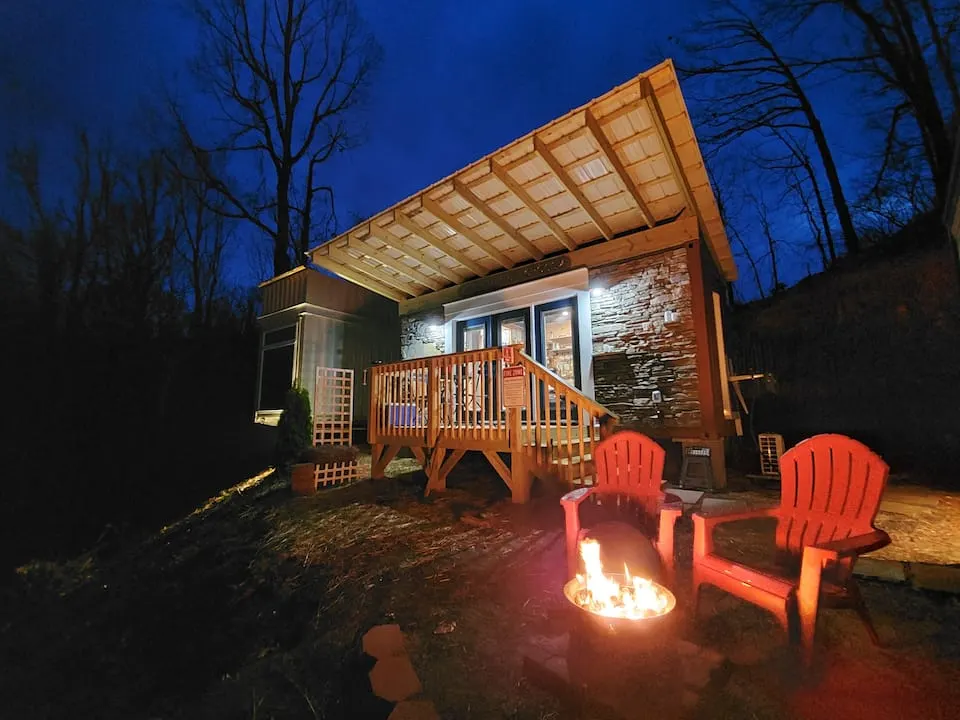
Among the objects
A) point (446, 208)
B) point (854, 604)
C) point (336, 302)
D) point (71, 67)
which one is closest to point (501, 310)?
point (446, 208)

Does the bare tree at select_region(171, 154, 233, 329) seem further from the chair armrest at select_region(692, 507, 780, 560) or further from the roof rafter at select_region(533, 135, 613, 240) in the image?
the chair armrest at select_region(692, 507, 780, 560)

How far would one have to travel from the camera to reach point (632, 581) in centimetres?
242

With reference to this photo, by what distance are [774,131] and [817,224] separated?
554 cm

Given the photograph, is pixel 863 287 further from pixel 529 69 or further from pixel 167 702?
pixel 529 69

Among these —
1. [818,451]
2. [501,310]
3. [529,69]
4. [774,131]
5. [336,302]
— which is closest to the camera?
[818,451]

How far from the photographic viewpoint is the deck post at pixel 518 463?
17.6 feet

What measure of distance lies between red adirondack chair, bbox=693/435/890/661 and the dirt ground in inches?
12.0

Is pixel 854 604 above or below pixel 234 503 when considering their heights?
above

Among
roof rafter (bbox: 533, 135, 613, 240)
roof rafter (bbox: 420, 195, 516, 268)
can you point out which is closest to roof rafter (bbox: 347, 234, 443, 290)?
roof rafter (bbox: 420, 195, 516, 268)

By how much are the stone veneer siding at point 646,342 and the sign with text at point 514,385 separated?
8.86 ft

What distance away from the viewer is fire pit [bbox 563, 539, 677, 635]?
220 cm

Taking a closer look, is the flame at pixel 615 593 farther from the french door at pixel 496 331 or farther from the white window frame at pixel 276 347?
the white window frame at pixel 276 347

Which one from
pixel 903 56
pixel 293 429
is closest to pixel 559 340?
pixel 293 429

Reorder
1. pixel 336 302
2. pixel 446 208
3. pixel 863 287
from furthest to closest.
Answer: pixel 336 302
pixel 863 287
pixel 446 208
